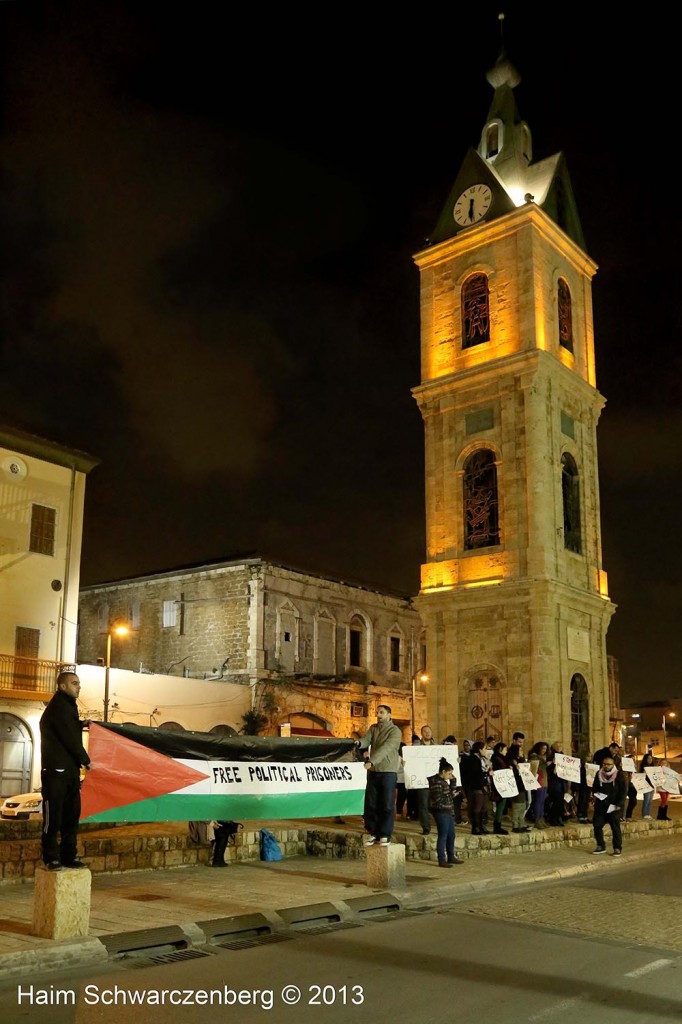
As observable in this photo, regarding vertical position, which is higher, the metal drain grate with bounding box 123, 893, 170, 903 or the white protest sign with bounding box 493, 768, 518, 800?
the white protest sign with bounding box 493, 768, 518, 800

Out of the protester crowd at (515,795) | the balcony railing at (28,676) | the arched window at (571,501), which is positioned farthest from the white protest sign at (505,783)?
the balcony railing at (28,676)

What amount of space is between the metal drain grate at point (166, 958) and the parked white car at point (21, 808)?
15.4 m

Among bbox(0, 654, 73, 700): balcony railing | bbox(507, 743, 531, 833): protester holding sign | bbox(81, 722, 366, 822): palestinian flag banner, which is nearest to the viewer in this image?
bbox(81, 722, 366, 822): palestinian flag banner

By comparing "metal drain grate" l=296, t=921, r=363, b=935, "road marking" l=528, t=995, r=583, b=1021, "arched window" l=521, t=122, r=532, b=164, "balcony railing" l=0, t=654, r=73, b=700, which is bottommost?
"metal drain grate" l=296, t=921, r=363, b=935

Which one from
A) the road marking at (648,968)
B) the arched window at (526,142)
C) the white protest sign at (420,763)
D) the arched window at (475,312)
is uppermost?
the arched window at (526,142)

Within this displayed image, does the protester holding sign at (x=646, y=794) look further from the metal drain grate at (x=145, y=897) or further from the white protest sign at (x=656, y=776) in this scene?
the metal drain grate at (x=145, y=897)

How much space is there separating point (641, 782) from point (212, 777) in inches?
623

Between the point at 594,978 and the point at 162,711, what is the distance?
104 ft

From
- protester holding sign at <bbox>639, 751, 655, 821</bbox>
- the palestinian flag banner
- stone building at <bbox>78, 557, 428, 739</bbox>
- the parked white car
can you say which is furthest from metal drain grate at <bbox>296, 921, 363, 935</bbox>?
stone building at <bbox>78, 557, 428, 739</bbox>

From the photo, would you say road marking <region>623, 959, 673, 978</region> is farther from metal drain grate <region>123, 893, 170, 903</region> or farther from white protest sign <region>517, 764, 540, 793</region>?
white protest sign <region>517, 764, 540, 793</region>

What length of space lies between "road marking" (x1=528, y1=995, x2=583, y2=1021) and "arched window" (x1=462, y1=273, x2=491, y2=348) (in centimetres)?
2590

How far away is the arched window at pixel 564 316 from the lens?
32.4 meters

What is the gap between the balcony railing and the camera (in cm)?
3138

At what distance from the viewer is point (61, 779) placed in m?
8.96
